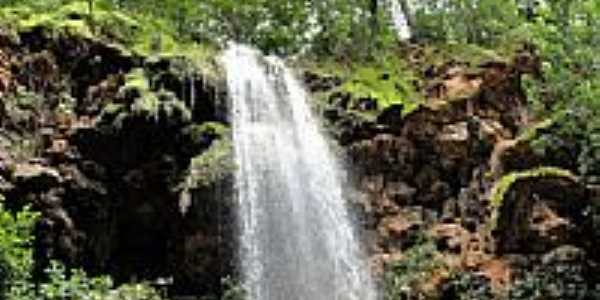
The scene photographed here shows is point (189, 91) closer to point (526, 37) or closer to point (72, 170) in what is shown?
point (72, 170)

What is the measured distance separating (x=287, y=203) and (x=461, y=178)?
3.25 m

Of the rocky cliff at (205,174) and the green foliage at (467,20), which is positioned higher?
the green foliage at (467,20)

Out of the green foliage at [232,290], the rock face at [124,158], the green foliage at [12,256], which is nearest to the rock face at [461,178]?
the green foliage at [232,290]

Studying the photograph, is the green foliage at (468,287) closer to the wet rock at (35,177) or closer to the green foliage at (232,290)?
the green foliage at (232,290)

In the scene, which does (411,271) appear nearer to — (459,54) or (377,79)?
(377,79)

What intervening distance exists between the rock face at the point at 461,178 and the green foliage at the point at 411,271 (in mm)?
207

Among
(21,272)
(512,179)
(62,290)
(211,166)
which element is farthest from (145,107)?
(512,179)

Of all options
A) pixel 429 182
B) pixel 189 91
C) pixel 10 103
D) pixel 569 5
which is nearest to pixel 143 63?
pixel 189 91

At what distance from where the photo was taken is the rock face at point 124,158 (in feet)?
53.1

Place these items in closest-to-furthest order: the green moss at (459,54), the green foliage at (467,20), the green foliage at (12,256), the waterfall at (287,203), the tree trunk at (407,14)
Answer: the green foliage at (12,256), the waterfall at (287,203), the green moss at (459,54), the green foliage at (467,20), the tree trunk at (407,14)

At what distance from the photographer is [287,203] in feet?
55.9

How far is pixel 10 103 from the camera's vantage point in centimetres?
1622

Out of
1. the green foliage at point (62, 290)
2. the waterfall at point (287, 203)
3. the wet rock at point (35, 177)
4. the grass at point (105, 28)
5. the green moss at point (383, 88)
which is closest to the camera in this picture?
the green foliage at point (62, 290)

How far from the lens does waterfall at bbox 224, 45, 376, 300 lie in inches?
645
